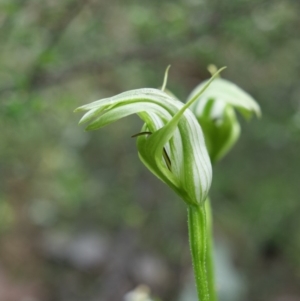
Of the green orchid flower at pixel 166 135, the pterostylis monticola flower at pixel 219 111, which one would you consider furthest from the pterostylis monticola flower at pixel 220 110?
the green orchid flower at pixel 166 135

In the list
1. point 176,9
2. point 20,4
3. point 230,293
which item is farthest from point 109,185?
point 20,4

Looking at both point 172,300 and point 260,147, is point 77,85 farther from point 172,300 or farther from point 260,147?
point 172,300

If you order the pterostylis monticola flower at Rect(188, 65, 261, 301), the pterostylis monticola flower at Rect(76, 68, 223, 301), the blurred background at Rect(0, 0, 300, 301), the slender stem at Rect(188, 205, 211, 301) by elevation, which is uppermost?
the blurred background at Rect(0, 0, 300, 301)

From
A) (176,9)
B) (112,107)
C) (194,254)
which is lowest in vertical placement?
(194,254)

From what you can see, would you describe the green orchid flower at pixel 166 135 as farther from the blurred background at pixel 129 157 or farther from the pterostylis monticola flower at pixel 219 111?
the blurred background at pixel 129 157

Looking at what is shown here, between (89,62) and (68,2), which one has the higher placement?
(68,2)

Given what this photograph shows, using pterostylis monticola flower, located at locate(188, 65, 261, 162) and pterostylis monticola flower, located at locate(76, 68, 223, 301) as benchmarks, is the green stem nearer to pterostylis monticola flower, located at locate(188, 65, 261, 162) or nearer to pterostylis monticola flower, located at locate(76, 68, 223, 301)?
pterostylis monticola flower, located at locate(76, 68, 223, 301)

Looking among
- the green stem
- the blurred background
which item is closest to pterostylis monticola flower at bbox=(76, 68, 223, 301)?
the green stem
